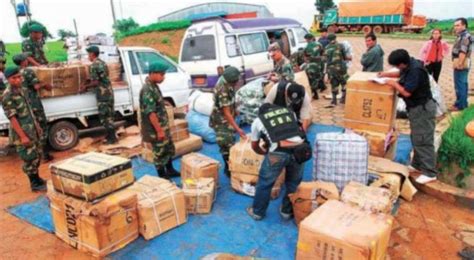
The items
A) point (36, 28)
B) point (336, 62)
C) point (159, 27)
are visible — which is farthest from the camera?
point (159, 27)

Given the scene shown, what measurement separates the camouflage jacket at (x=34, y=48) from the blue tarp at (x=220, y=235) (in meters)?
3.46

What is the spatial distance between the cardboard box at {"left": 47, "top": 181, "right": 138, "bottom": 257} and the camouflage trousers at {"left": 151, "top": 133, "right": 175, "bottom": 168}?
1.18 metres

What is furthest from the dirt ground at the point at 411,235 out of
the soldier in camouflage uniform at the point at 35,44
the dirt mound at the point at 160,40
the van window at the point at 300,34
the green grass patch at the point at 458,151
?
the dirt mound at the point at 160,40

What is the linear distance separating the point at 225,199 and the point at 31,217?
224cm

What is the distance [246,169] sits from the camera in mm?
4195

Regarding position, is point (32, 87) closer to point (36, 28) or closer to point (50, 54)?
point (36, 28)

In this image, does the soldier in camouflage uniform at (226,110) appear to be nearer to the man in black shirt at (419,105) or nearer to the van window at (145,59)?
the man in black shirt at (419,105)

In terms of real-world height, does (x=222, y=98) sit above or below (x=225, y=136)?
above

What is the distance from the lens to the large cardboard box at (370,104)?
14.3ft

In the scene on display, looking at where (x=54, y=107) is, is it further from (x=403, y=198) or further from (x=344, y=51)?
(x=344, y=51)

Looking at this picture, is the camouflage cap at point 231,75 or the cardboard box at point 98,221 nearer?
the cardboard box at point 98,221

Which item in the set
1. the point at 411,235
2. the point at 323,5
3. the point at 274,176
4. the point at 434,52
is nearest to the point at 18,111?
the point at 274,176

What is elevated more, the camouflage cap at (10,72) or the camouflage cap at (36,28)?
the camouflage cap at (36,28)

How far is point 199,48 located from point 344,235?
260 inches
